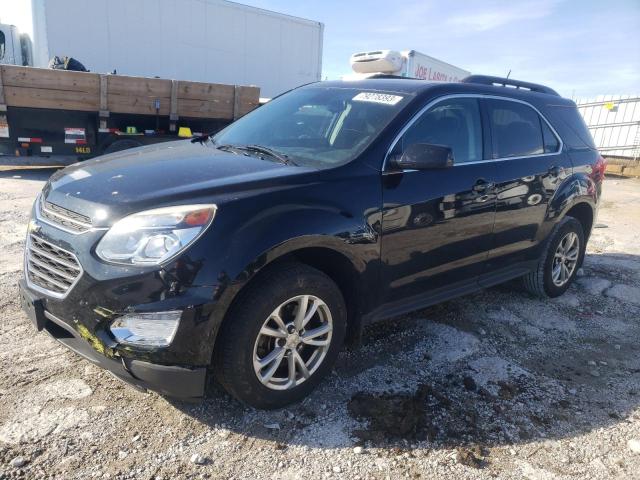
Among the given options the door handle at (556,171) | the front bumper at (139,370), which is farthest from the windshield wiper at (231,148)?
the door handle at (556,171)

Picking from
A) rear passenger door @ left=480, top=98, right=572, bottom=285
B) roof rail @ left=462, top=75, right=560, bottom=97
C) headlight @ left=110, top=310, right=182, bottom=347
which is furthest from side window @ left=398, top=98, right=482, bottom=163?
headlight @ left=110, top=310, right=182, bottom=347

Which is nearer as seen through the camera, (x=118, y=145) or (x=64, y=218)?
(x=64, y=218)

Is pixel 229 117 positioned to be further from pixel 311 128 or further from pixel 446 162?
pixel 446 162

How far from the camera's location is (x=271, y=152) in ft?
10.7

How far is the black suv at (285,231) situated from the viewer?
7.86 ft

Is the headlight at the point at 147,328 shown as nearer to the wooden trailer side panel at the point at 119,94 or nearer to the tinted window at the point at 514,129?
the tinted window at the point at 514,129

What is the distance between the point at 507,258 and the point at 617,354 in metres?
1.08

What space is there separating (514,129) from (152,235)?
10.2 feet

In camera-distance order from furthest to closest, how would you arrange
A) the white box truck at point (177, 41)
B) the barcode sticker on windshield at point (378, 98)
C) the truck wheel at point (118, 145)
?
the white box truck at point (177, 41) → the truck wheel at point (118, 145) → the barcode sticker on windshield at point (378, 98)

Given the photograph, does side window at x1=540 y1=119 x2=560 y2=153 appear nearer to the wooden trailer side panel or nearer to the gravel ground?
the gravel ground

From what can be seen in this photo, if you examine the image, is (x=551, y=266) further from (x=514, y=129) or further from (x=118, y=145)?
(x=118, y=145)

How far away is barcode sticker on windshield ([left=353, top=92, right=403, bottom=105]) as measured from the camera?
3.46 m

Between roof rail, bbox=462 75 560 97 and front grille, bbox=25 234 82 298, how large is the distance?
317cm

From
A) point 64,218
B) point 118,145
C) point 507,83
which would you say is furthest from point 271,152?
point 118,145
